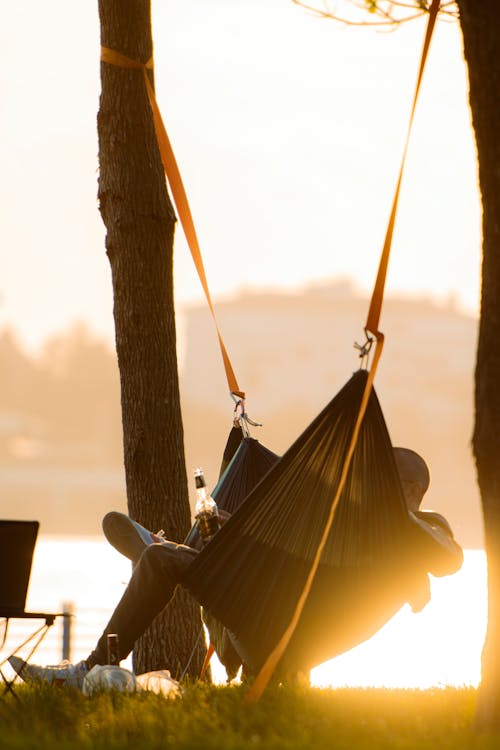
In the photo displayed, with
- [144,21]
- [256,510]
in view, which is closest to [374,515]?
[256,510]

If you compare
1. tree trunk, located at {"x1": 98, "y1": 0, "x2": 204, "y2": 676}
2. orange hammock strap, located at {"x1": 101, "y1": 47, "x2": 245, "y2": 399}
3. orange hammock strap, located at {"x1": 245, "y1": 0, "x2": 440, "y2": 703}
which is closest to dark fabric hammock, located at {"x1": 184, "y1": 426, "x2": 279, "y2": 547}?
orange hammock strap, located at {"x1": 101, "y1": 47, "x2": 245, "y2": 399}

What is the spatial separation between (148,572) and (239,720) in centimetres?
69

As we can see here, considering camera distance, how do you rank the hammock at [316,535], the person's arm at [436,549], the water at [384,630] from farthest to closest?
the water at [384,630] < the person's arm at [436,549] < the hammock at [316,535]

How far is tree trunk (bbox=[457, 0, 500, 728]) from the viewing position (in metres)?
3.64

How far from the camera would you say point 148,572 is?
170 inches

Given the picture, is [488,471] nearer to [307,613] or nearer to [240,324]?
[307,613]

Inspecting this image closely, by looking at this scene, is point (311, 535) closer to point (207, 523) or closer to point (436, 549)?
point (436, 549)

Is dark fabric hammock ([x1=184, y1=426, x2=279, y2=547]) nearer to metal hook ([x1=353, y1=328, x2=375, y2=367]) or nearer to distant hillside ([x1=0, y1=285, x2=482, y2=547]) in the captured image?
metal hook ([x1=353, y1=328, x2=375, y2=367])

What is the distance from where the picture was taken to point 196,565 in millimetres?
4172

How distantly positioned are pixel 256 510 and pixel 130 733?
778 millimetres

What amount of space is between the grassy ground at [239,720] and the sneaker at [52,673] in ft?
0.25

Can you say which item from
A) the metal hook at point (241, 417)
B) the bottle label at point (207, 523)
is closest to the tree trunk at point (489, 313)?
the bottle label at point (207, 523)

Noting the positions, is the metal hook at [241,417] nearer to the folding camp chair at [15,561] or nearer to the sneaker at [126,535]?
the sneaker at [126,535]

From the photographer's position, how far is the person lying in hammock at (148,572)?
4.29 meters
